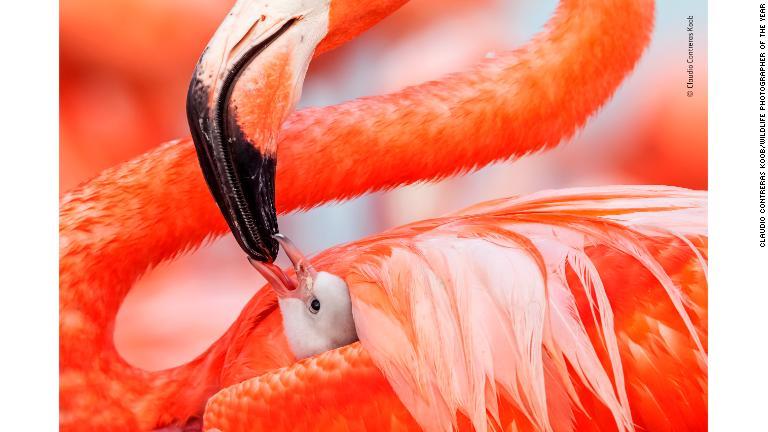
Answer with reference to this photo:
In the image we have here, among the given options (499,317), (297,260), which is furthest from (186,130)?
(499,317)

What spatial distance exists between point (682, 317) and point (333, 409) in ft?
1.58

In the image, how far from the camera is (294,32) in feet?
3.66

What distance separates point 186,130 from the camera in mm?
1269

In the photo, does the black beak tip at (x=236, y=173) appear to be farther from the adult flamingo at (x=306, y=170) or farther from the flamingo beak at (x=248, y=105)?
the adult flamingo at (x=306, y=170)

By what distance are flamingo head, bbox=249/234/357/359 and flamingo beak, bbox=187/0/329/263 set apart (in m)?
0.04

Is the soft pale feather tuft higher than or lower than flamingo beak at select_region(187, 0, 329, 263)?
lower

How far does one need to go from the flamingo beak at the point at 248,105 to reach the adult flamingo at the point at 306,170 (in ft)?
0.13

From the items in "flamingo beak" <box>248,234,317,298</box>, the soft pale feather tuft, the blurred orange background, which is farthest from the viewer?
the blurred orange background

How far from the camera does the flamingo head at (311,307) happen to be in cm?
109

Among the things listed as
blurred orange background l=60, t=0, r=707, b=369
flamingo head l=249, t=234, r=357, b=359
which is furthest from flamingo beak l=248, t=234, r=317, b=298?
blurred orange background l=60, t=0, r=707, b=369

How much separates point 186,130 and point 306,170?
0.70 ft

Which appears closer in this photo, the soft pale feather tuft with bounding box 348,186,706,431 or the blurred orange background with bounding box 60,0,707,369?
the soft pale feather tuft with bounding box 348,186,706,431

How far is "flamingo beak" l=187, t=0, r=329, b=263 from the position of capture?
3.48 ft

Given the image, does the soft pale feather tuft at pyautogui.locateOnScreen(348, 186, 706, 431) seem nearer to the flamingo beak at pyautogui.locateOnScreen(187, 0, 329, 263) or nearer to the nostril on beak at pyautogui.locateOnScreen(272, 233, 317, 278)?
the nostril on beak at pyautogui.locateOnScreen(272, 233, 317, 278)
